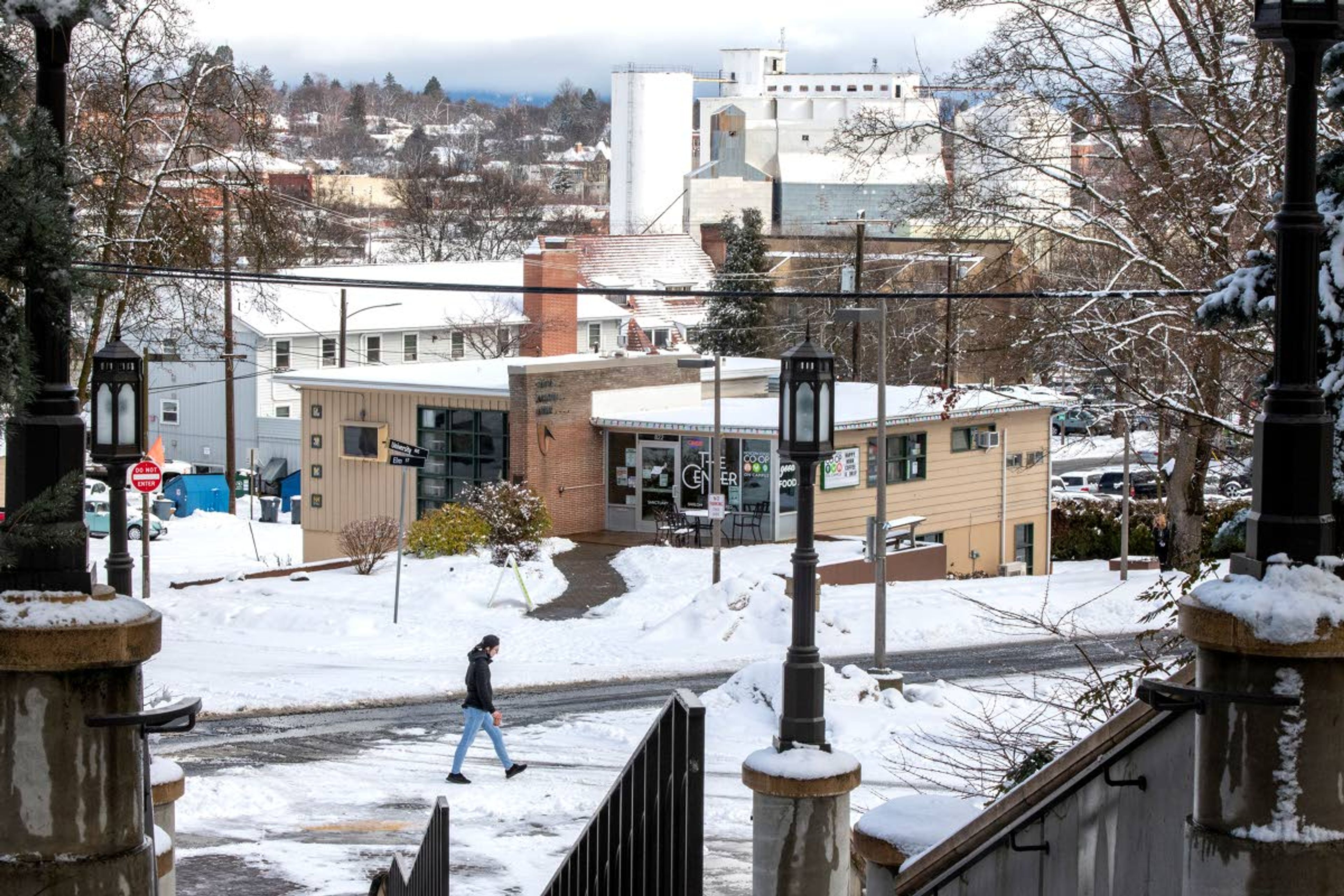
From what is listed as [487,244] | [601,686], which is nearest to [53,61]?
[601,686]

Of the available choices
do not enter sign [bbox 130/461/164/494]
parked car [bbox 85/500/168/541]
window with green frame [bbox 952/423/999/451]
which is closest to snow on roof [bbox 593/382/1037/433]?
window with green frame [bbox 952/423/999/451]

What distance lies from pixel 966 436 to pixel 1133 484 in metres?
16.8

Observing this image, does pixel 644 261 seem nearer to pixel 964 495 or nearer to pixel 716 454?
pixel 964 495

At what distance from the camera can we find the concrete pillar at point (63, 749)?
14.9 feet

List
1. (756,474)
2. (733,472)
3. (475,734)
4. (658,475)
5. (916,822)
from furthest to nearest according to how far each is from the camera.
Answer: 1. (658,475)
2. (733,472)
3. (756,474)
4. (475,734)
5. (916,822)

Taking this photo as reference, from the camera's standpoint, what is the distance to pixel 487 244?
97625 millimetres

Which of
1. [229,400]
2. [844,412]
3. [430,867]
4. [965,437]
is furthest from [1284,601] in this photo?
[229,400]

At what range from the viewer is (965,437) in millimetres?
38250

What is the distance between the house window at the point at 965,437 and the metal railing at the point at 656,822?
32.6m

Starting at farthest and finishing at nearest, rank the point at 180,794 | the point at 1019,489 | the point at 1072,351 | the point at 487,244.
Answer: the point at 487,244
the point at 1019,489
the point at 1072,351
the point at 180,794

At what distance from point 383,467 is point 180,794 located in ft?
89.9

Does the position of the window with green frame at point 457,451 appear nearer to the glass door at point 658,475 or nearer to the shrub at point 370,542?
the glass door at point 658,475

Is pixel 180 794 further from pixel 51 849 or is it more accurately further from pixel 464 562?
pixel 464 562

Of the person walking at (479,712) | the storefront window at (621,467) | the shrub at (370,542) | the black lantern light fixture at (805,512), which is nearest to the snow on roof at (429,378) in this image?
the storefront window at (621,467)
